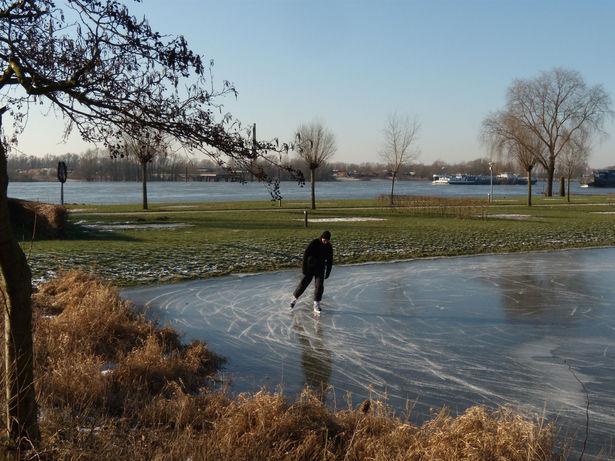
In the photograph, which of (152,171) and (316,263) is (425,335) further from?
(152,171)

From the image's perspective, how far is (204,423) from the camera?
17.5ft

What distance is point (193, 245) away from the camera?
1978 centimetres

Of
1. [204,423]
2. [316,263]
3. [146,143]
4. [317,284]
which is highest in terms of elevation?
[146,143]

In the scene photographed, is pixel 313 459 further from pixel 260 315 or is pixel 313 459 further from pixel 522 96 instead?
pixel 522 96

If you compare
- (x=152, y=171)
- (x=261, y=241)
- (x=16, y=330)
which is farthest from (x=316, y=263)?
(x=152, y=171)

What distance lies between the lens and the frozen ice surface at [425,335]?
6781 mm

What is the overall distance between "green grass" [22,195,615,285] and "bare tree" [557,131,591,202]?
109 feet

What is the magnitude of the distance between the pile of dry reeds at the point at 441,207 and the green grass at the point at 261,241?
51.1 inches

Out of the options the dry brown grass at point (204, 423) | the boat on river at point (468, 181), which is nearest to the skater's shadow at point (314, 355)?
the dry brown grass at point (204, 423)

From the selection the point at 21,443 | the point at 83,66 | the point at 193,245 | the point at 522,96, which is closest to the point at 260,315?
the point at 21,443

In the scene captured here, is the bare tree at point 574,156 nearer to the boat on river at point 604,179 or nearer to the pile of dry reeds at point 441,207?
the pile of dry reeds at point 441,207

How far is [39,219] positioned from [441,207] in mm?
22515

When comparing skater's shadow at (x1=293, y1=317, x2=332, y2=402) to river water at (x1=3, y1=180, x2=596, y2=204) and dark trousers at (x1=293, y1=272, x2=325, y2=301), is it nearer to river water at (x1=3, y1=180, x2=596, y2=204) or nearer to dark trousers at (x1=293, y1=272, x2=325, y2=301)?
dark trousers at (x1=293, y1=272, x2=325, y2=301)

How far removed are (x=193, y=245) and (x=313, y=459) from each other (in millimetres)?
15457
